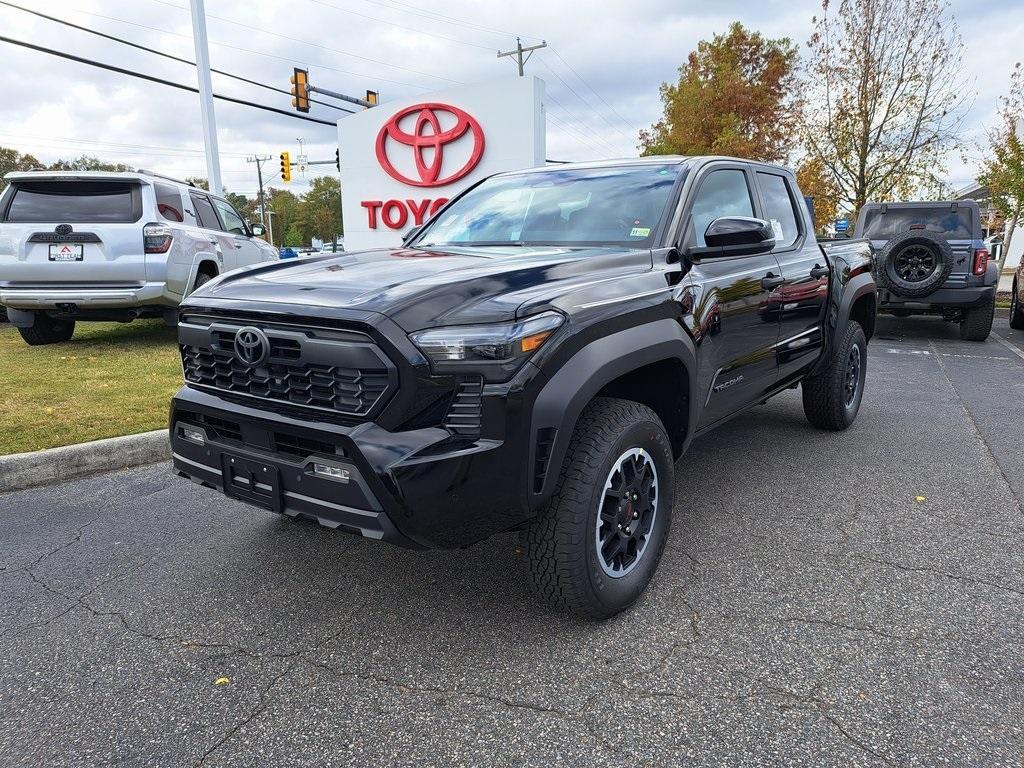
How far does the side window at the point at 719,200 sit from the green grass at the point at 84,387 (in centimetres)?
392

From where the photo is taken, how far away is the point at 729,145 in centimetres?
2592

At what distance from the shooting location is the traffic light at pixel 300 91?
63.7 feet

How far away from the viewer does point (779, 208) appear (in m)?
4.50

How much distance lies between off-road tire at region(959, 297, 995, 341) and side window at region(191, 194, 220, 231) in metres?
10.7

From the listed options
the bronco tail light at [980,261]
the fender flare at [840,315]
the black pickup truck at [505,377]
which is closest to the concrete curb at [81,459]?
the black pickup truck at [505,377]

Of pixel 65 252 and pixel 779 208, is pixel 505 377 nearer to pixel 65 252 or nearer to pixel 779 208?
pixel 779 208

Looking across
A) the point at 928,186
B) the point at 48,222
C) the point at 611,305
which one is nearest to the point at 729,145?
the point at 928,186

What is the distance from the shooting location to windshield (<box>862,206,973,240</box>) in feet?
36.0

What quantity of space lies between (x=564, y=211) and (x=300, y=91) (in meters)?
18.3

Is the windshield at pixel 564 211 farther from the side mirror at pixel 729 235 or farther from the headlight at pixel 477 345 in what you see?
the headlight at pixel 477 345

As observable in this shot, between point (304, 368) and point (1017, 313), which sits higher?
point (304, 368)

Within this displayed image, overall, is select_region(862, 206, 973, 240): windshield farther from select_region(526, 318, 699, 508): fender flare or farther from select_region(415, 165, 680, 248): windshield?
→ select_region(526, 318, 699, 508): fender flare

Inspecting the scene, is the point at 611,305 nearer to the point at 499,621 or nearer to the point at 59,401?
the point at 499,621

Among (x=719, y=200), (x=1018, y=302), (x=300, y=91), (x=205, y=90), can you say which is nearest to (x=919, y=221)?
(x=1018, y=302)
